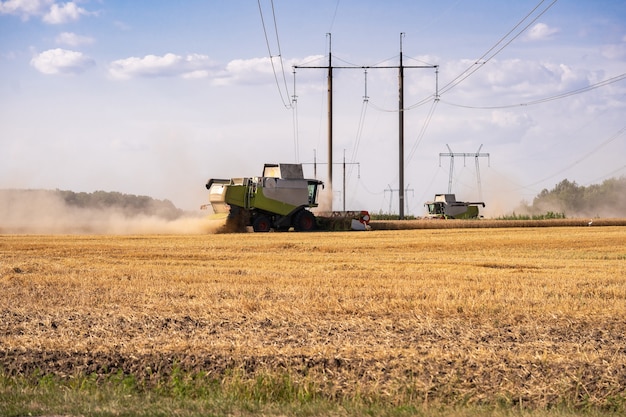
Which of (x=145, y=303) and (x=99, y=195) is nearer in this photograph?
(x=145, y=303)

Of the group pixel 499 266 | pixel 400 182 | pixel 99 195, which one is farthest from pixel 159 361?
pixel 99 195

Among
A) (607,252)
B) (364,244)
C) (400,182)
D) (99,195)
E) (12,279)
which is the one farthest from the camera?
(99,195)

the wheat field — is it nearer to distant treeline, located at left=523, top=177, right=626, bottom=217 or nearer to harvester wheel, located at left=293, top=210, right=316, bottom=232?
harvester wheel, located at left=293, top=210, right=316, bottom=232

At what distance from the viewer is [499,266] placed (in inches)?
918

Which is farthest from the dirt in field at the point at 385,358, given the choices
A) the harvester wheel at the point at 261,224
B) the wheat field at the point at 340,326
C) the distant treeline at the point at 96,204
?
the distant treeline at the point at 96,204

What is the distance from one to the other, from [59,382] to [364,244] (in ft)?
76.9

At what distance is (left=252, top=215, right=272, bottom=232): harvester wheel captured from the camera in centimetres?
4253

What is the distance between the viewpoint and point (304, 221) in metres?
44.1

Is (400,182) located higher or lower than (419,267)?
higher

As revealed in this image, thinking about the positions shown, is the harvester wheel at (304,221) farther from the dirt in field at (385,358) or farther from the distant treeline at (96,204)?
the dirt in field at (385,358)

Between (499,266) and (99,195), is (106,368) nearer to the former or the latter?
(499,266)

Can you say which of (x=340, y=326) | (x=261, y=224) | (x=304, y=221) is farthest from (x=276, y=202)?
(x=340, y=326)

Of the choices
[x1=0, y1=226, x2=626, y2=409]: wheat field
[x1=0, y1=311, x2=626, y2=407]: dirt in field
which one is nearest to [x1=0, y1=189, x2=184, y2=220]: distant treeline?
[x1=0, y1=226, x2=626, y2=409]: wheat field

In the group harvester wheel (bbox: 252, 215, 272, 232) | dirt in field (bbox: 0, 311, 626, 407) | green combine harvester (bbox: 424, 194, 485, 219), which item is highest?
green combine harvester (bbox: 424, 194, 485, 219)
